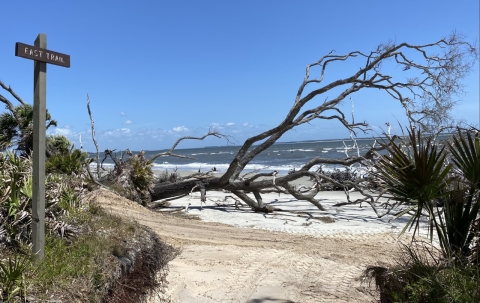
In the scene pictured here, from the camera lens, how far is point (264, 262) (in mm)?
6832

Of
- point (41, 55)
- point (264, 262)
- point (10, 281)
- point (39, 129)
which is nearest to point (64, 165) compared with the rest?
point (264, 262)

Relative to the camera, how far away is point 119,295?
14.7ft

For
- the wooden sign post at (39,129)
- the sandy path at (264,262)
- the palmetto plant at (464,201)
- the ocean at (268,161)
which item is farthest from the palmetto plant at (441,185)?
the ocean at (268,161)

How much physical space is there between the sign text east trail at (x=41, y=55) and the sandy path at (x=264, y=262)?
10.6 ft

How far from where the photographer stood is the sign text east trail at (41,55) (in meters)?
3.81

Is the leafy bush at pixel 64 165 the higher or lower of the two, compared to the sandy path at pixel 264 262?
higher

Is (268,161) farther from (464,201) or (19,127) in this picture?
(464,201)

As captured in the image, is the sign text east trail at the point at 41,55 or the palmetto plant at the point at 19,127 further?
the palmetto plant at the point at 19,127

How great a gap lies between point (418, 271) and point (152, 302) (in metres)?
3.17

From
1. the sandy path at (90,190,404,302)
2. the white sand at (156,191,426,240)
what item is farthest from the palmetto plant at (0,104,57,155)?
the white sand at (156,191,426,240)

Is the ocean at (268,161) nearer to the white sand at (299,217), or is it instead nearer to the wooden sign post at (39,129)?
the white sand at (299,217)

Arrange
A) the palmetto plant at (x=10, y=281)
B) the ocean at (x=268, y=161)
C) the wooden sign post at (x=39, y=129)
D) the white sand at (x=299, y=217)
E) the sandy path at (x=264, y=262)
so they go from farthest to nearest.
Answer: the ocean at (x=268, y=161) < the white sand at (x=299, y=217) < the sandy path at (x=264, y=262) < the wooden sign post at (x=39, y=129) < the palmetto plant at (x=10, y=281)

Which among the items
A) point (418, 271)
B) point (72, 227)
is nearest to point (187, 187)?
point (72, 227)

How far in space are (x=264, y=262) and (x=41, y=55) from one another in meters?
4.70
